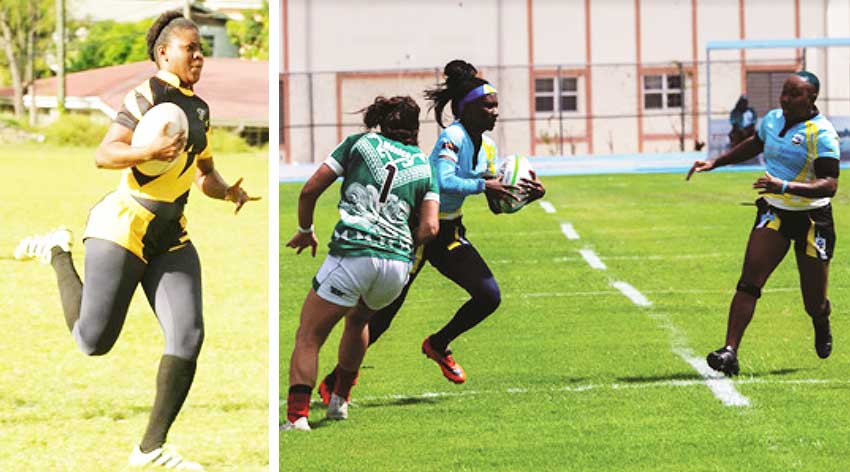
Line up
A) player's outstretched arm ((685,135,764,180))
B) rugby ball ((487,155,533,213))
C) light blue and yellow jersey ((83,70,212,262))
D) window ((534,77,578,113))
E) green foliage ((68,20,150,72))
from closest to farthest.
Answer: light blue and yellow jersey ((83,70,212,262)) → rugby ball ((487,155,533,213)) → player's outstretched arm ((685,135,764,180)) → green foliage ((68,20,150,72)) → window ((534,77,578,113))

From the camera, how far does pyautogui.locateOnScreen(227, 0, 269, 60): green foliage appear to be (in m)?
38.3

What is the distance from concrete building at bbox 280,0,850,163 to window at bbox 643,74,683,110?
0.04m

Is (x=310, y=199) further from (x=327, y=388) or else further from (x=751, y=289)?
(x=751, y=289)

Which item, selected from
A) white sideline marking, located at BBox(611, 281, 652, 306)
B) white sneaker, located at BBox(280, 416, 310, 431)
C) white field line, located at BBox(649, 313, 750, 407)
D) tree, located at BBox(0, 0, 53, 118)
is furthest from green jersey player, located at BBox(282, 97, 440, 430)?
tree, located at BBox(0, 0, 53, 118)

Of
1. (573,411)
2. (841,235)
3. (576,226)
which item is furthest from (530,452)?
(576,226)

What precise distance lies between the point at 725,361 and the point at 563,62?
29.3m

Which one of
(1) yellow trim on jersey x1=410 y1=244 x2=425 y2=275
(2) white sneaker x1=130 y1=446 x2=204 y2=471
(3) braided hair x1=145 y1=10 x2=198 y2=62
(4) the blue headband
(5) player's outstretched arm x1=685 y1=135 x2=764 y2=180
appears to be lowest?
(2) white sneaker x1=130 y1=446 x2=204 y2=471

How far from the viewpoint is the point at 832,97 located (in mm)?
35594

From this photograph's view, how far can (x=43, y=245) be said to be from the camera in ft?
25.8

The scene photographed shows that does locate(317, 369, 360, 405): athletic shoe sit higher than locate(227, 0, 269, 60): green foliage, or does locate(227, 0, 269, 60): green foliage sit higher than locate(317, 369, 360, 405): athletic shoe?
locate(227, 0, 269, 60): green foliage

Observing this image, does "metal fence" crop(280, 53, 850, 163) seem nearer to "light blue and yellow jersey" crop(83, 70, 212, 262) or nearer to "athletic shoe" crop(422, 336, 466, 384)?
"athletic shoe" crop(422, 336, 466, 384)

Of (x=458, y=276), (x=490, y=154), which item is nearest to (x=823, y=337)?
(x=458, y=276)

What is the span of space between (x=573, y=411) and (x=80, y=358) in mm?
3707

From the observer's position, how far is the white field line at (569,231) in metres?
18.3
